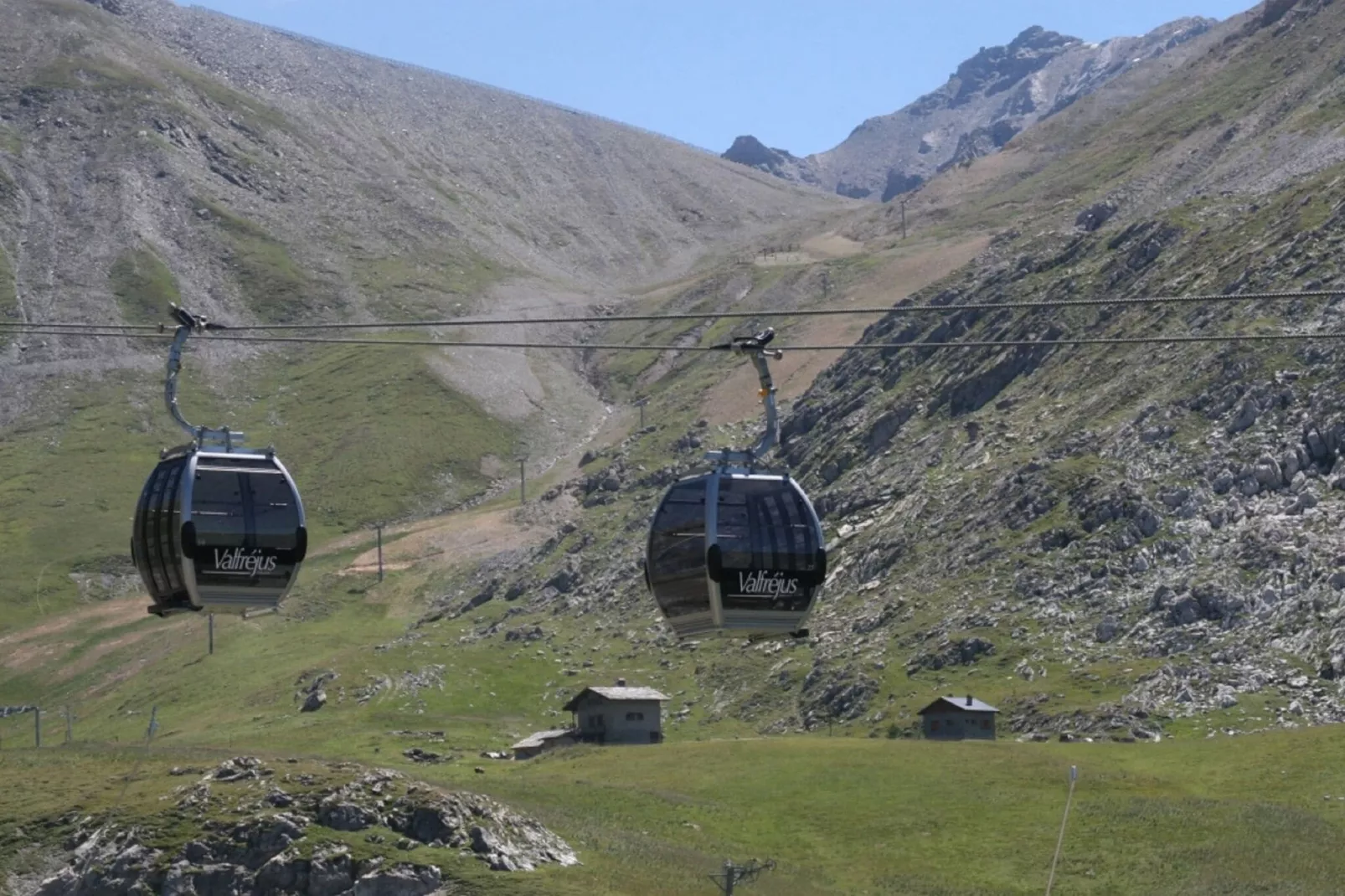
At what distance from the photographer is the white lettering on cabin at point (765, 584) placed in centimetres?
3772

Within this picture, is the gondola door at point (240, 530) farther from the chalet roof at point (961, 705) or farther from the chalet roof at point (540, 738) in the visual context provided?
the chalet roof at point (540, 738)

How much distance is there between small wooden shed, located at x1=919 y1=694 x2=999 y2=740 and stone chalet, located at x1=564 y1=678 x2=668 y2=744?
19624mm

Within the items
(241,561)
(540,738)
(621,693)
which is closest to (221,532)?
(241,561)

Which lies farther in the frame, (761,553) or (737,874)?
(737,874)

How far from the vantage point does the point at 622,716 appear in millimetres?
137125

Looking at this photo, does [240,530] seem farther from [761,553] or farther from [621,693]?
[621,693]

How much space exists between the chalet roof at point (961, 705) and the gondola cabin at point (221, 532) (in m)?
91.4

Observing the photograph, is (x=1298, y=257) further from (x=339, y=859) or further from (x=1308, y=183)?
(x=339, y=859)

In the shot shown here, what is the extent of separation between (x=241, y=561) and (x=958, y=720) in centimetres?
9272

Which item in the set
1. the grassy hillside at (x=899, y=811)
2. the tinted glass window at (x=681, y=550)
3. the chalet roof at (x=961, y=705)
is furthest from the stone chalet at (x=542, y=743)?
the tinted glass window at (x=681, y=550)

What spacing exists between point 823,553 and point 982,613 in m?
112

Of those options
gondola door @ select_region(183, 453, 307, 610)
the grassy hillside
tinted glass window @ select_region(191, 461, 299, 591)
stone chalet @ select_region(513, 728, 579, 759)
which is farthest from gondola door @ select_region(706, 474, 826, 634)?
stone chalet @ select_region(513, 728, 579, 759)

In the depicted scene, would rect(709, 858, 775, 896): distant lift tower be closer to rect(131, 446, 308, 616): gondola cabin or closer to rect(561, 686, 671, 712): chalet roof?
rect(561, 686, 671, 712): chalet roof

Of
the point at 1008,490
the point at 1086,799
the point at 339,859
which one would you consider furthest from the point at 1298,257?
the point at 339,859
